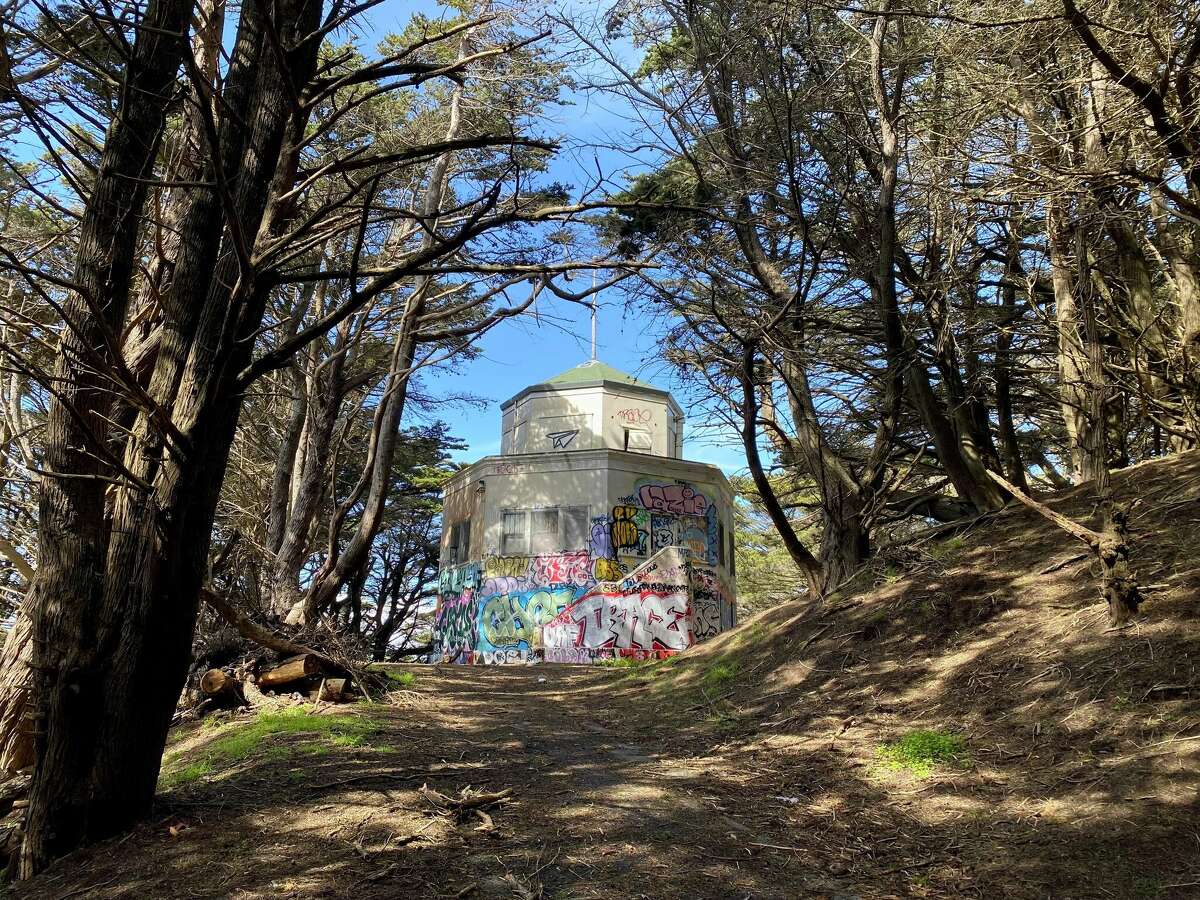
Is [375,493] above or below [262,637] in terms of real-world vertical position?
above

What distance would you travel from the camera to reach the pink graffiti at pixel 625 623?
59.4 ft

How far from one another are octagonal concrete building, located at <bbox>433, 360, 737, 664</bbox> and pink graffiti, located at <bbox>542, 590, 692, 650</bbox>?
0.09ft

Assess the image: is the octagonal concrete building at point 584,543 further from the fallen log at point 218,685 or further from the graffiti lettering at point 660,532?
the fallen log at point 218,685

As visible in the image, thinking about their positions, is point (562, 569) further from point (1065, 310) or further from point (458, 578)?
point (1065, 310)

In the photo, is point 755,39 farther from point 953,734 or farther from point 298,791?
point 298,791

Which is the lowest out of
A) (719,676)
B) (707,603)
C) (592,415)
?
(719,676)

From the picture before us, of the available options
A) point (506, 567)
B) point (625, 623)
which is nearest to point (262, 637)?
point (625, 623)

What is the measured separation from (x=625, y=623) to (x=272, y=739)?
12693 millimetres

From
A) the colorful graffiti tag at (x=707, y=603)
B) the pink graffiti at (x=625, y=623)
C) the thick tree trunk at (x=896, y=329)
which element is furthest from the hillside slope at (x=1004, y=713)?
the colorful graffiti tag at (x=707, y=603)

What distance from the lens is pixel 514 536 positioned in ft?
72.2

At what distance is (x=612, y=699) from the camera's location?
1029 centimetres

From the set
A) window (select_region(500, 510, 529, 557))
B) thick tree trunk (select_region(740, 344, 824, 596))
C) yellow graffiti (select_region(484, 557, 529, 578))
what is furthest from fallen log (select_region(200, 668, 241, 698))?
window (select_region(500, 510, 529, 557))

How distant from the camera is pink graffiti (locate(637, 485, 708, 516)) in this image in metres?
21.9

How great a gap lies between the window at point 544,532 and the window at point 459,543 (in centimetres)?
249
